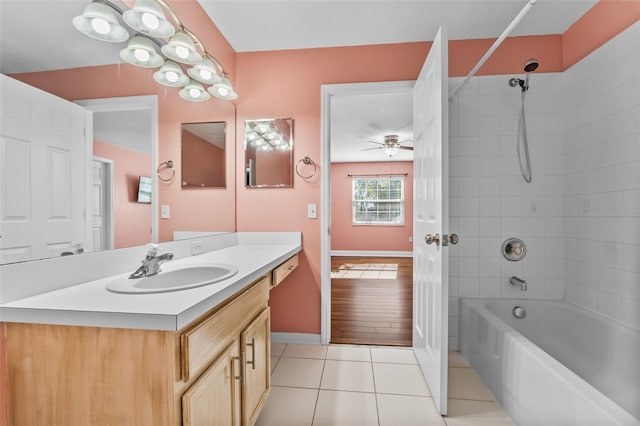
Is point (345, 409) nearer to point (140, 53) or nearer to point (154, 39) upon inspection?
point (140, 53)

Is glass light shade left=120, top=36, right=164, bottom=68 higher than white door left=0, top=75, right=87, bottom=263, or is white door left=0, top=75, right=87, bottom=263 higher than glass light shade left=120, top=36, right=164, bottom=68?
glass light shade left=120, top=36, right=164, bottom=68

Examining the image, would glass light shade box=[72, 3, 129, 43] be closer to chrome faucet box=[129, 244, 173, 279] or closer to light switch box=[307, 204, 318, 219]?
chrome faucet box=[129, 244, 173, 279]

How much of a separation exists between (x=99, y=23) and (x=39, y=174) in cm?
64

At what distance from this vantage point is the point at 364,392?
177 centimetres

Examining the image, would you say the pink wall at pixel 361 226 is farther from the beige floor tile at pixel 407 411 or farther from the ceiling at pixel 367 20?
the beige floor tile at pixel 407 411

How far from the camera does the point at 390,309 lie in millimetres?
3197

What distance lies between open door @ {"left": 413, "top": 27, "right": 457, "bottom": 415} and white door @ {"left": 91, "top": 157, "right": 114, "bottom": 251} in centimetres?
147

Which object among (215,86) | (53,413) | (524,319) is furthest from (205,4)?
(524,319)

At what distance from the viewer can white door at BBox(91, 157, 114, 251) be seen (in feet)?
3.72

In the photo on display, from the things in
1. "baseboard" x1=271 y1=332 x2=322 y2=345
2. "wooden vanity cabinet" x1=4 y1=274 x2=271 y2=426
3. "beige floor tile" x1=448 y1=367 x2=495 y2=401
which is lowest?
"beige floor tile" x1=448 y1=367 x2=495 y2=401

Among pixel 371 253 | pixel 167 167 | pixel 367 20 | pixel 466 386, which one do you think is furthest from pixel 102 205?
pixel 371 253

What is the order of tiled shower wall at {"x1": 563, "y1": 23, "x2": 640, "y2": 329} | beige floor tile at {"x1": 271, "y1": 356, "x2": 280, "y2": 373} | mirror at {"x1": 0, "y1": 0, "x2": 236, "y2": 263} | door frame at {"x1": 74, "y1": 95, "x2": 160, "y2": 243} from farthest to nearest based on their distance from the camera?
beige floor tile at {"x1": 271, "y1": 356, "x2": 280, "y2": 373} → tiled shower wall at {"x1": 563, "y1": 23, "x2": 640, "y2": 329} → door frame at {"x1": 74, "y1": 95, "x2": 160, "y2": 243} → mirror at {"x1": 0, "y1": 0, "x2": 236, "y2": 263}

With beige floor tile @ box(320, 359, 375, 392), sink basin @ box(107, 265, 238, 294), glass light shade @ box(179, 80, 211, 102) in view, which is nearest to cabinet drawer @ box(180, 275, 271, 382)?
sink basin @ box(107, 265, 238, 294)

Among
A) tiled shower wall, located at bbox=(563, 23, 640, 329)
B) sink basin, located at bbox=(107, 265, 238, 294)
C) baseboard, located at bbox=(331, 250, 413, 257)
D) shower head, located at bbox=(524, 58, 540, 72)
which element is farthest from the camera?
baseboard, located at bbox=(331, 250, 413, 257)
